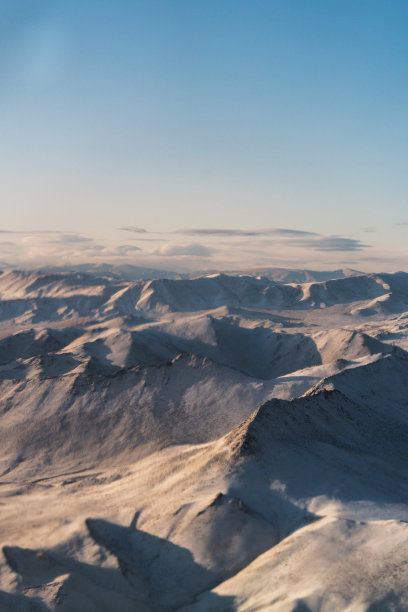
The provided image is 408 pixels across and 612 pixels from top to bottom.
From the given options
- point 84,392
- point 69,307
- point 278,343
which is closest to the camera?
point 84,392

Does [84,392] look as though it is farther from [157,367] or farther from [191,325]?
[191,325]

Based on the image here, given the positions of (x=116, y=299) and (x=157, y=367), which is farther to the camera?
(x=116, y=299)

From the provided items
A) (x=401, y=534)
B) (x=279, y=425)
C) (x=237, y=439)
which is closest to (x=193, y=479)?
(x=237, y=439)

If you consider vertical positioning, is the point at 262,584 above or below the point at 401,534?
below

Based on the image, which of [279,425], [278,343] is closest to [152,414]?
[279,425]

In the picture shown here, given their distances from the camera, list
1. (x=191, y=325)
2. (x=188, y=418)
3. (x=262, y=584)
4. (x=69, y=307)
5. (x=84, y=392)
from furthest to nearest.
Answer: (x=69, y=307) < (x=191, y=325) < (x=84, y=392) < (x=188, y=418) < (x=262, y=584)

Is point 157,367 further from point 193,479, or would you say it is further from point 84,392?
point 193,479
